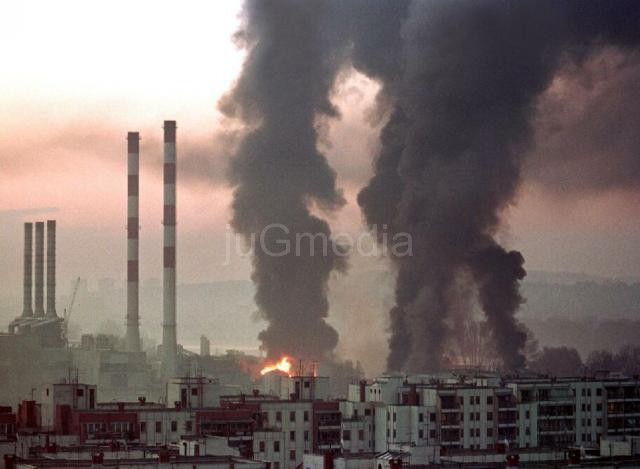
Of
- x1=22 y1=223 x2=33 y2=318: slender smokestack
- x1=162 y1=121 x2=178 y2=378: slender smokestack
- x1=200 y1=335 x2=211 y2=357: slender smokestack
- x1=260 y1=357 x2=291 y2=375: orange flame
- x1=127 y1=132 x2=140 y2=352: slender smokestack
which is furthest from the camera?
x1=200 y1=335 x2=211 y2=357: slender smokestack

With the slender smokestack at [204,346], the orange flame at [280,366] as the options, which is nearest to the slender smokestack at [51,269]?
the slender smokestack at [204,346]

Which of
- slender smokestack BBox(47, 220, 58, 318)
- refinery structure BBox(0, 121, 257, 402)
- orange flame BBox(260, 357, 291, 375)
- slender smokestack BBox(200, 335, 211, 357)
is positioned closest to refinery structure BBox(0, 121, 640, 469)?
orange flame BBox(260, 357, 291, 375)

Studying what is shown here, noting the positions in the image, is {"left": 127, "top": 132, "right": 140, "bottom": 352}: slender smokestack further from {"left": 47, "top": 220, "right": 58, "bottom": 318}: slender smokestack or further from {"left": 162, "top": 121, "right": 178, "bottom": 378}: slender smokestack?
{"left": 47, "top": 220, "right": 58, "bottom": 318}: slender smokestack

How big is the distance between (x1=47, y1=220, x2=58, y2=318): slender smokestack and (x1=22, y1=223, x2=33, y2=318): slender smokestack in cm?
79

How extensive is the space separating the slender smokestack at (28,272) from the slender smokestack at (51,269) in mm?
789

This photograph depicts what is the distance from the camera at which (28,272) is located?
72.2 meters

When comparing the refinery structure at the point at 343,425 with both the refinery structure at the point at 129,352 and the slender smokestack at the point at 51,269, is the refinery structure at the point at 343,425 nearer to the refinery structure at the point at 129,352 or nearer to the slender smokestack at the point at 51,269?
the refinery structure at the point at 129,352

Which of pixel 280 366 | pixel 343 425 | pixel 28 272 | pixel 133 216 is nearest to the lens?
pixel 343 425

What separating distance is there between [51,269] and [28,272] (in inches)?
51.3

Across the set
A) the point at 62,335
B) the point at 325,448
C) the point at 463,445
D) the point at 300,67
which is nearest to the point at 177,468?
the point at 325,448

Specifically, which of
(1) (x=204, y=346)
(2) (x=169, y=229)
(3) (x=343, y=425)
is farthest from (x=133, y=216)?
(3) (x=343, y=425)

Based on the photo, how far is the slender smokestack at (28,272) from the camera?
71.8m

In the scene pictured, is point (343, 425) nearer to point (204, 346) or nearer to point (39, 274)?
point (39, 274)

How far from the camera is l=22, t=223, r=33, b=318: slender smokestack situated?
71.8 meters
